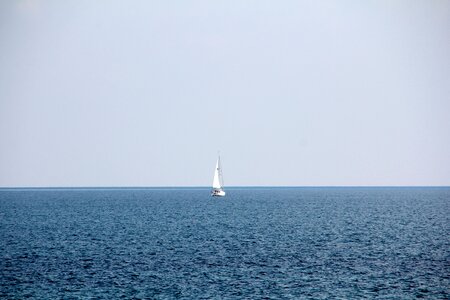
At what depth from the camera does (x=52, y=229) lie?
107 meters

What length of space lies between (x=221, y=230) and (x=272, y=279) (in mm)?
47570

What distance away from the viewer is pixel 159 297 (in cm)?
4912

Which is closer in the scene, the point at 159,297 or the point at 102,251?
the point at 159,297

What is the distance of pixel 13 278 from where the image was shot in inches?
2207

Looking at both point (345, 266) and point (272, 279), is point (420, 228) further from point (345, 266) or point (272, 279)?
point (272, 279)

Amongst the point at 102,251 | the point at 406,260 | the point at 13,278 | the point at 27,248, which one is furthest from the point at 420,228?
the point at 13,278

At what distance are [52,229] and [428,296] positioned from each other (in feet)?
239

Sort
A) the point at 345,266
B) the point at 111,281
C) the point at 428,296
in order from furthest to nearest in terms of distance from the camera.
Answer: the point at 345,266, the point at 111,281, the point at 428,296

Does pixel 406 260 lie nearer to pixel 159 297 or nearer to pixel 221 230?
pixel 159 297

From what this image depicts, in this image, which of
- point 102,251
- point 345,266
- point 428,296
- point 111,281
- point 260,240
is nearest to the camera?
point 428,296

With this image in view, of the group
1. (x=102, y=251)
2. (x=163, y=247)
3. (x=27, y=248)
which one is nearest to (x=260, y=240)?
(x=163, y=247)

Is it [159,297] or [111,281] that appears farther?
[111,281]

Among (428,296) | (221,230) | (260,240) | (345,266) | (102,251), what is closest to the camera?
(428,296)

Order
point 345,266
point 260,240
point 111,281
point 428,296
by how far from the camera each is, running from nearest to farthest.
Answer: point 428,296
point 111,281
point 345,266
point 260,240
